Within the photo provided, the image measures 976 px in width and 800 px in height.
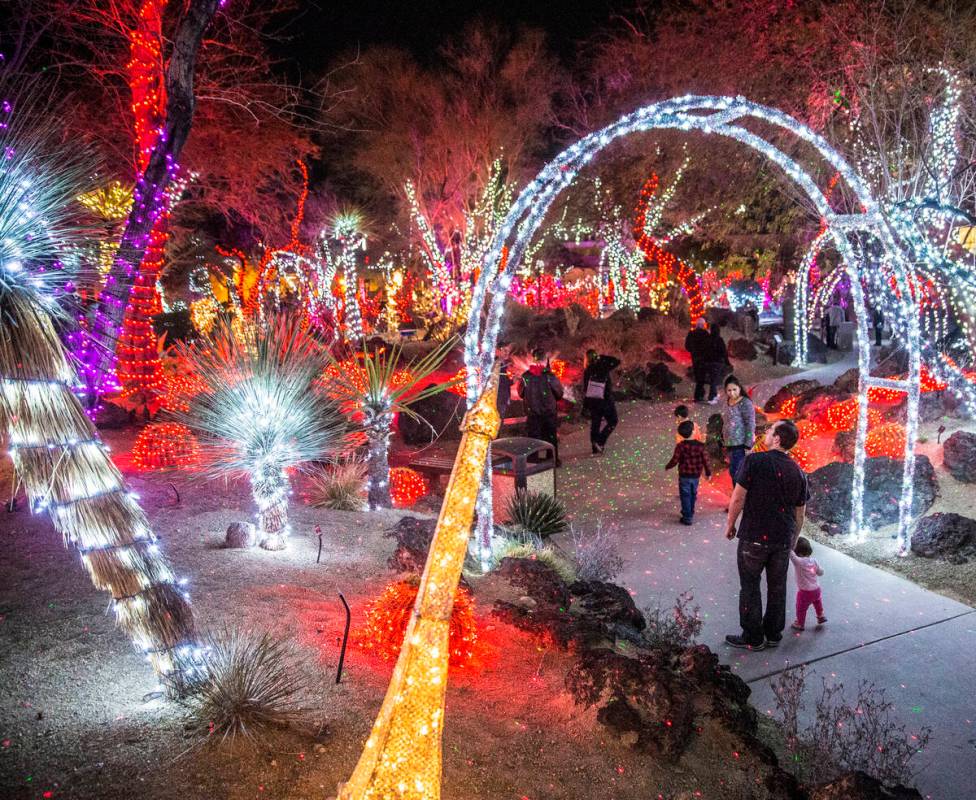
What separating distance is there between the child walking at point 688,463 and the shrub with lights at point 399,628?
4367mm

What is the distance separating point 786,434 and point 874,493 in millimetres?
4049

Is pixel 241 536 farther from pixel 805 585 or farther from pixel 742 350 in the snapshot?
pixel 742 350

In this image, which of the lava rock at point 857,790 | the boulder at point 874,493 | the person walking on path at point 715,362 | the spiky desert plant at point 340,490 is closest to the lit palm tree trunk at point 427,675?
the lava rock at point 857,790

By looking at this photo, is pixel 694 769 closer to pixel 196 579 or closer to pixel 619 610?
pixel 619 610

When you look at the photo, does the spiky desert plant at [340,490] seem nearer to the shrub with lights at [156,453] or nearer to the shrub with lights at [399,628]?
the shrub with lights at [156,453]

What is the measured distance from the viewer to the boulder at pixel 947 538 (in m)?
7.01

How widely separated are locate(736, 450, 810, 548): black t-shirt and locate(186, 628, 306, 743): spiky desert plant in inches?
138

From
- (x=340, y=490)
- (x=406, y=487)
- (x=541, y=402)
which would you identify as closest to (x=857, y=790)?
(x=340, y=490)

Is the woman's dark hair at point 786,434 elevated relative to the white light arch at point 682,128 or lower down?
lower down

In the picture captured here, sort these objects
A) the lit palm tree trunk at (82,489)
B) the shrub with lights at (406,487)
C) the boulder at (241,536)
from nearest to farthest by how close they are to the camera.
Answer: the lit palm tree trunk at (82,489), the boulder at (241,536), the shrub with lights at (406,487)

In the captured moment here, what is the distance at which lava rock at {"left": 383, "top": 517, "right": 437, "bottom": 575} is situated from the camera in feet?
19.4

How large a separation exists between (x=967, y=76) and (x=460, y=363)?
13.6 meters

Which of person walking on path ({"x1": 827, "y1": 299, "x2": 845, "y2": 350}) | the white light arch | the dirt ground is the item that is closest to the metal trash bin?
the white light arch

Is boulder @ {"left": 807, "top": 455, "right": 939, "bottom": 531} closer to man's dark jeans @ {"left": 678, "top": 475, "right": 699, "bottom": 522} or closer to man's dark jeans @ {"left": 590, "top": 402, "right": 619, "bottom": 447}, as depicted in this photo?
man's dark jeans @ {"left": 678, "top": 475, "right": 699, "bottom": 522}
